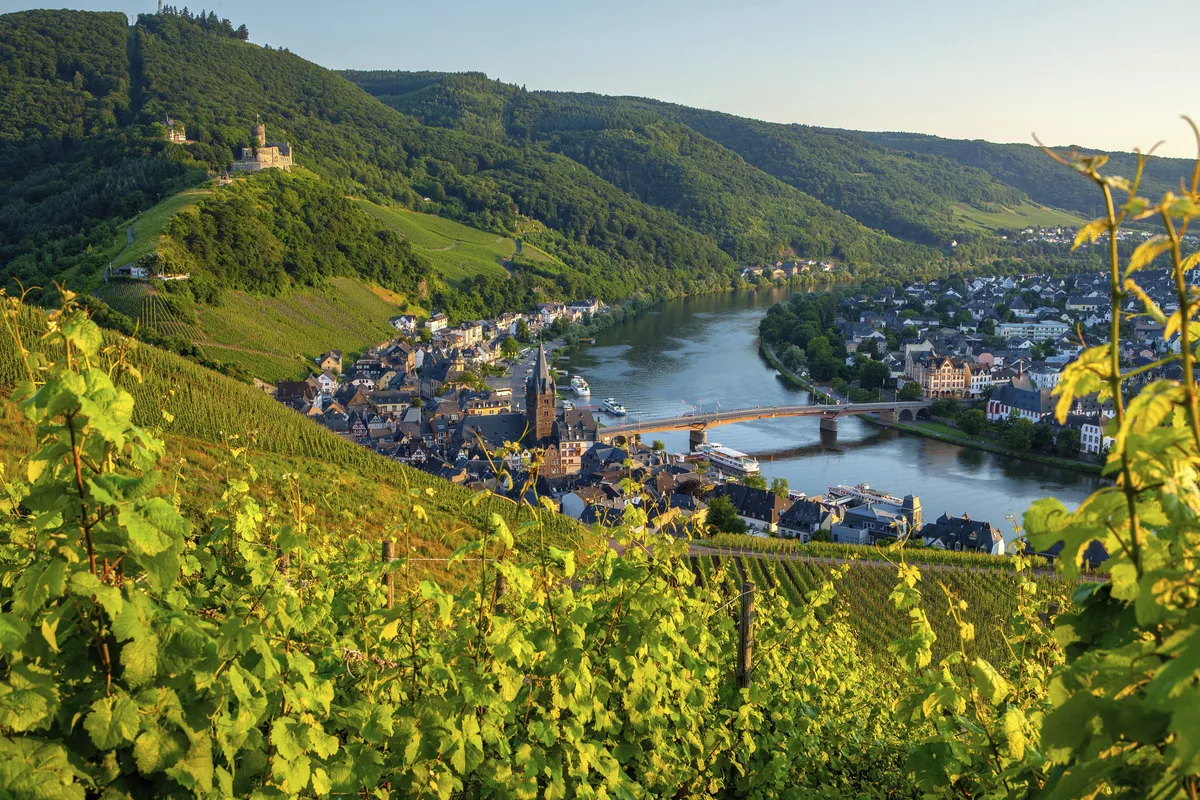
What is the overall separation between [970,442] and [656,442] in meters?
10.9

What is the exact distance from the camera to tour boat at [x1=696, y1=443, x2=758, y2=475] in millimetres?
26391

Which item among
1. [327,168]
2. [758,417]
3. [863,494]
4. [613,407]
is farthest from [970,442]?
[327,168]

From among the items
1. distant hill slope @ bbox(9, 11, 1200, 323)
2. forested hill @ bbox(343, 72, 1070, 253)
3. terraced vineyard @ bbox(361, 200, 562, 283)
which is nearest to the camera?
distant hill slope @ bbox(9, 11, 1200, 323)

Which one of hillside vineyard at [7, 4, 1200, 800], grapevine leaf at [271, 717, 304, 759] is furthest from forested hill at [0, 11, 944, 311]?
grapevine leaf at [271, 717, 304, 759]

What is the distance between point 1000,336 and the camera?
2008 inches

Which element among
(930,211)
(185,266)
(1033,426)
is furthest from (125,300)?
(930,211)

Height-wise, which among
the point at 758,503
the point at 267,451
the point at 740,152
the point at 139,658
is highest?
the point at 740,152

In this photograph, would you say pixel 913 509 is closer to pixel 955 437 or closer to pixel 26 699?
pixel 955 437

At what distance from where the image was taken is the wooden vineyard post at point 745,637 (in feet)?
11.1

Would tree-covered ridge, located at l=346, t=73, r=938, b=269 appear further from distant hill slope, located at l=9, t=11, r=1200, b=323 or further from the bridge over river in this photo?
the bridge over river

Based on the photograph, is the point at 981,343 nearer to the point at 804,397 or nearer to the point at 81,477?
the point at 804,397

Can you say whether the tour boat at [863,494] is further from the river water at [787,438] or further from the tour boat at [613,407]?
the tour boat at [613,407]

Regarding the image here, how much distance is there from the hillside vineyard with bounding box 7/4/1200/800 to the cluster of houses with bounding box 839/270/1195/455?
1.16ft

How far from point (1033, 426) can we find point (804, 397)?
9.91m
